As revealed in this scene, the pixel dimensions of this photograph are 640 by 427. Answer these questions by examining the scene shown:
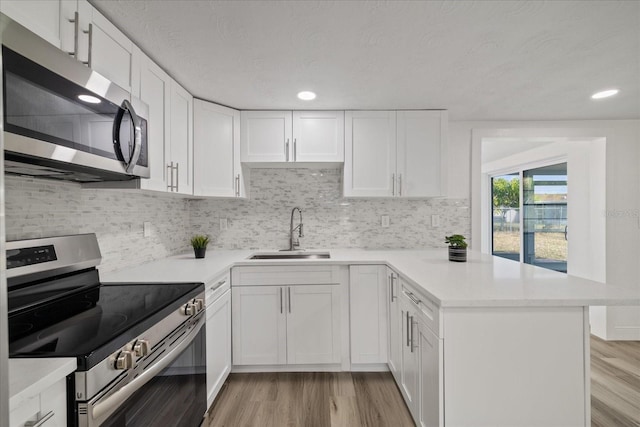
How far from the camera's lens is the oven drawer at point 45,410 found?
2.18 feet

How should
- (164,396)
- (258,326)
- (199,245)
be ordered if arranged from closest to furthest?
(164,396) → (258,326) → (199,245)

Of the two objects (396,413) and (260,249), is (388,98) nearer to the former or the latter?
(260,249)

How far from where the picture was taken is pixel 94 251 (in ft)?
5.25

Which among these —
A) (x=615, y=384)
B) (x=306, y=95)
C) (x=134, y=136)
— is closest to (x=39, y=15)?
(x=134, y=136)

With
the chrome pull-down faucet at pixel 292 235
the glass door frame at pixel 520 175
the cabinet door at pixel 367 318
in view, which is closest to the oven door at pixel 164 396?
the cabinet door at pixel 367 318

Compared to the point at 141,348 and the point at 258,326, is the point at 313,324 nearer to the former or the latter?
the point at 258,326

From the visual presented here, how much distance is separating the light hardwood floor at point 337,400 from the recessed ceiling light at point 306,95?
2.17 m

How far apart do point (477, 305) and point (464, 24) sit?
51.9 inches

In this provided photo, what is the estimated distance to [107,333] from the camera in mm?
962

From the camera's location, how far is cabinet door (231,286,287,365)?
7.70 ft

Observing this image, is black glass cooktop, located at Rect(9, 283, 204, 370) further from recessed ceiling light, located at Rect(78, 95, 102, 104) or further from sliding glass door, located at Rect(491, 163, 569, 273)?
sliding glass door, located at Rect(491, 163, 569, 273)

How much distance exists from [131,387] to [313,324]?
59.4 inches

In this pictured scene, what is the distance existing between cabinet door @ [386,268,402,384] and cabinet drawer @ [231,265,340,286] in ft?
1.39

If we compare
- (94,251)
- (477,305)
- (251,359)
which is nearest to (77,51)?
(94,251)
